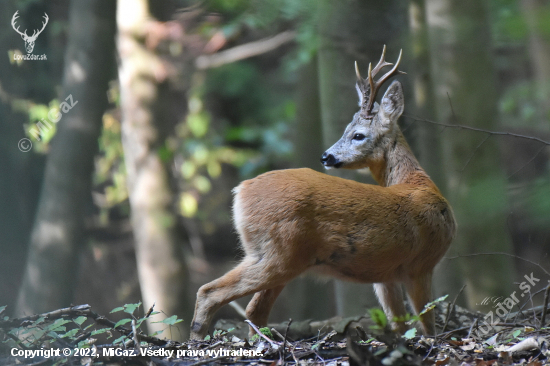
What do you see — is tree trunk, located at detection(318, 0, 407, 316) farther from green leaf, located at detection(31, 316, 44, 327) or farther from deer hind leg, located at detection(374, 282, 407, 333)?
green leaf, located at detection(31, 316, 44, 327)

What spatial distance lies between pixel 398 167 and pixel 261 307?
1964 mm

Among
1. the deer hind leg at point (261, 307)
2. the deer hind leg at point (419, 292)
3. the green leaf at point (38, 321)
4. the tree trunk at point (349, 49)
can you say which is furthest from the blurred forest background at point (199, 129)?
the deer hind leg at point (261, 307)

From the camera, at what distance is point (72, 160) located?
762cm

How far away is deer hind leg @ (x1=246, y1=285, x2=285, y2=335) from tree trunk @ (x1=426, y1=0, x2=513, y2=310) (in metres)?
2.72

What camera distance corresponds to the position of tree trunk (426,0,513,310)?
662cm

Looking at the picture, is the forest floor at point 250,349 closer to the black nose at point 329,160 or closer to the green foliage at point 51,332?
the green foliage at point 51,332

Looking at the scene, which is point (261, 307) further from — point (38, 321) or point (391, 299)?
point (38, 321)

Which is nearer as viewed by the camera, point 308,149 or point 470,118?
point 470,118

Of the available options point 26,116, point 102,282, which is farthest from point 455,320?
point 102,282

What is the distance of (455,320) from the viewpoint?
17.6 feet

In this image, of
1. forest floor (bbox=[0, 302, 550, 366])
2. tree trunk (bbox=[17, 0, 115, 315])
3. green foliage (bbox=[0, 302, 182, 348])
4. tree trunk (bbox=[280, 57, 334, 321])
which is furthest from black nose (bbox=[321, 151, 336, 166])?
tree trunk (bbox=[17, 0, 115, 315])

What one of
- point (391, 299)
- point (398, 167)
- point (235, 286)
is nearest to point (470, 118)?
point (398, 167)

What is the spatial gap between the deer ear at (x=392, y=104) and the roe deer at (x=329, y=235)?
297mm

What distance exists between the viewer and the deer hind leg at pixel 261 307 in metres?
4.81
